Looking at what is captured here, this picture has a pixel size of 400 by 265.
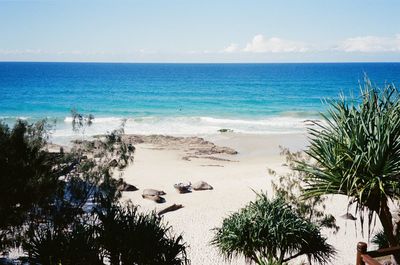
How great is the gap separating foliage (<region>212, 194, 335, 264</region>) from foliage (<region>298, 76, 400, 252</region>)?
3828 millimetres

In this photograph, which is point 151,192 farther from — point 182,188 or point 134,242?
point 134,242

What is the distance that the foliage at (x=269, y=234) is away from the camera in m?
12.3

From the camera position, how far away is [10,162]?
11797mm

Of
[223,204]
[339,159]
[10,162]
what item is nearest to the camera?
[339,159]

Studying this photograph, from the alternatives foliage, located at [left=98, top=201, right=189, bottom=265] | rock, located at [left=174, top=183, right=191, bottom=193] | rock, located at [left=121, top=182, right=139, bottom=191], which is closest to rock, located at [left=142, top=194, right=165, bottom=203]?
rock, located at [left=121, top=182, right=139, bottom=191]

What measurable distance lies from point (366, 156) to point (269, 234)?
5.02 meters

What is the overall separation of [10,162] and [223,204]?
50.3 feet

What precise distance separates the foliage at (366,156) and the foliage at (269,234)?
383 centimetres

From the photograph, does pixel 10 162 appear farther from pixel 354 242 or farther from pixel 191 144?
pixel 191 144

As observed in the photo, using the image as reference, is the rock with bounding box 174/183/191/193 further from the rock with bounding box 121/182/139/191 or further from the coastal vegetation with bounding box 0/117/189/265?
the coastal vegetation with bounding box 0/117/189/265

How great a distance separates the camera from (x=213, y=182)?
2988 centimetres

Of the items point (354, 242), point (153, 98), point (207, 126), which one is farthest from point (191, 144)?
point (153, 98)

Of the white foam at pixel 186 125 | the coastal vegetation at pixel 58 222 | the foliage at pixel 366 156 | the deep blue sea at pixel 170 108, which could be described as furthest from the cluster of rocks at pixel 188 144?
the foliage at pixel 366 156

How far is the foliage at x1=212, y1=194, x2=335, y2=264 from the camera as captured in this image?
12320 mm
